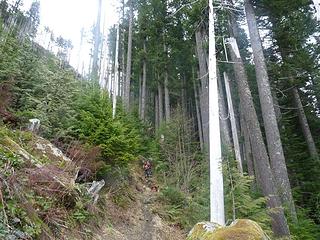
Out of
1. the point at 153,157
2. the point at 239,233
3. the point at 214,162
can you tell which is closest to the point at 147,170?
the point at 153,157

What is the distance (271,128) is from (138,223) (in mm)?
5444

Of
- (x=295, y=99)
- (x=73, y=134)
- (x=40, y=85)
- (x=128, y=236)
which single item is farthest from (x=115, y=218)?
(x=295, y=99)

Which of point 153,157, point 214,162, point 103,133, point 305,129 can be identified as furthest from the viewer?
point 305,129

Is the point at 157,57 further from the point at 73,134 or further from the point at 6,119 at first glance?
the point at 6,119

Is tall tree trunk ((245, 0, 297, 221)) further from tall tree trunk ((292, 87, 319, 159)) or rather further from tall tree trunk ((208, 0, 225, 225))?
tall tree trunk ((292, 87, 319, 159))

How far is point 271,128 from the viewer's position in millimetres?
10500

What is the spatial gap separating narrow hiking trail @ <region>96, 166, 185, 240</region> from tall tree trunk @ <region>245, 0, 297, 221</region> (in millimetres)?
3579

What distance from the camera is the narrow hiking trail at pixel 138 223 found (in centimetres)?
775

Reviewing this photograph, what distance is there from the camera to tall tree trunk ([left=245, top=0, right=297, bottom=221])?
32.2 ft

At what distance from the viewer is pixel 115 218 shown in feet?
27.5

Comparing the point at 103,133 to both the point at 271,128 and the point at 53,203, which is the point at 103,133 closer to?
the point at 53,203

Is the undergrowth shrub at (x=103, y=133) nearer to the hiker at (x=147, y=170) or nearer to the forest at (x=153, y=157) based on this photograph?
the forest at (x=153, y=157)

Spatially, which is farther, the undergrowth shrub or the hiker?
the hiker

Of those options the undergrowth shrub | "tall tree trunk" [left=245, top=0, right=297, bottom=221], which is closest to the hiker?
the undergrowth shrub
